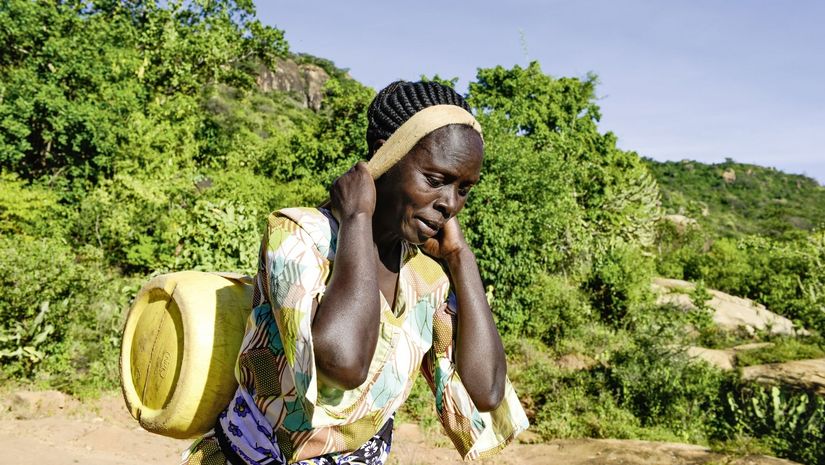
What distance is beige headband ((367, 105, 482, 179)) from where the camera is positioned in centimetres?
138

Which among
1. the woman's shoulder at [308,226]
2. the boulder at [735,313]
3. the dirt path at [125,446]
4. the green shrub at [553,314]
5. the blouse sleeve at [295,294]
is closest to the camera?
the blouse sleeve at [295,294]

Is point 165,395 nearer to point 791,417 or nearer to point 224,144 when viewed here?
point 791,417

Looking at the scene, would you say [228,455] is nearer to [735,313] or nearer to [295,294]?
[295,294]

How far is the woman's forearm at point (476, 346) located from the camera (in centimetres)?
159

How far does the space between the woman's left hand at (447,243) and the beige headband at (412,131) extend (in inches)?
12.2

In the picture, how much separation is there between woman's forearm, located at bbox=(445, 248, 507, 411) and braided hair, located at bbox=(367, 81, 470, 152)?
15.6 inches

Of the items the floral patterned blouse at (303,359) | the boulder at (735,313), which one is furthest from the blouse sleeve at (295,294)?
the boulder at (735,313)

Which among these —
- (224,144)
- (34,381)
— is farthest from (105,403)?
(224,144)

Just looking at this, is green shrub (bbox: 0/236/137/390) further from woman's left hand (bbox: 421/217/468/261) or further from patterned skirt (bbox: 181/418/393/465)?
woman's left hand (bbox: 421/217/468/261)

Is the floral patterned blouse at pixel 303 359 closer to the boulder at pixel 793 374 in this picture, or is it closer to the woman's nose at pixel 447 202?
the woman's nose at pixel 447 202

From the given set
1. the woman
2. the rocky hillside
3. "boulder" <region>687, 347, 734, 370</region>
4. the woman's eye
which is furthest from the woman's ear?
the rocky hillside

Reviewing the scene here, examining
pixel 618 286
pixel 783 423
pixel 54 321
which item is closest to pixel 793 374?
pixel 783 423

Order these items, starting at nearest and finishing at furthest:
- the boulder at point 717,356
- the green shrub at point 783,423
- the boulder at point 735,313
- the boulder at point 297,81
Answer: the green shrub at point 783,423 < the boulder at point 717,356 < the boulder at point 735,313 < the boulder at point 297,81

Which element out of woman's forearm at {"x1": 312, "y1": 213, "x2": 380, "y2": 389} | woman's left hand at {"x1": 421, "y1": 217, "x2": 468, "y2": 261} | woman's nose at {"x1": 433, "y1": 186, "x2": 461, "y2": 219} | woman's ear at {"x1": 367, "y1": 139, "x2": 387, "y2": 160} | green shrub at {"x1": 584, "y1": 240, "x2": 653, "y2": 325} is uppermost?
woman's ear at {"x1": 367, "y1": 139, "x2": 387, "y2": 160}
